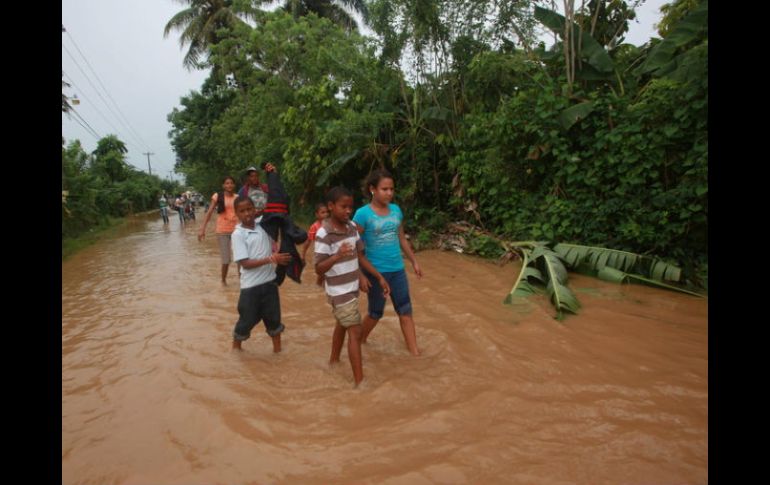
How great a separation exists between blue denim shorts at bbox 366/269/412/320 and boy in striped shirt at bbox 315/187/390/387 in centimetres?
32

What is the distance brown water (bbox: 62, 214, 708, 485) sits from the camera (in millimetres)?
2611

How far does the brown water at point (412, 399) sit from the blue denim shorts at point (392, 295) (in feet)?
1.58

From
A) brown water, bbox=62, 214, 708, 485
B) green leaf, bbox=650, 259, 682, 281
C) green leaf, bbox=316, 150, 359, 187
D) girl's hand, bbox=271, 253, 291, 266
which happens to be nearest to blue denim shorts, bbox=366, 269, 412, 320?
brown water, bbox=62, 214, 708, 485

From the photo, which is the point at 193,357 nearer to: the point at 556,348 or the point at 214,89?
the point at 556,348

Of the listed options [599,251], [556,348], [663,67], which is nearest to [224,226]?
[556,348]

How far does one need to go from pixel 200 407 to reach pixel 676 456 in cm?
321

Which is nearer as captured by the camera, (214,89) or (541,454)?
(541,454)

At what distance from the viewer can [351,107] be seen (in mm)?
11203

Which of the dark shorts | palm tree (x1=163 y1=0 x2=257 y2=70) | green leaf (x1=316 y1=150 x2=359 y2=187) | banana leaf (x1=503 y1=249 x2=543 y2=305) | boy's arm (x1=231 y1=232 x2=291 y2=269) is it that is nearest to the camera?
boy's arm (x1=231 y1=232 x2=291 y2=269)

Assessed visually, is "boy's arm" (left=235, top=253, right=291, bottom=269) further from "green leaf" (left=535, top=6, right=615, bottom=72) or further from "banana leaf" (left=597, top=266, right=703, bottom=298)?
"green leaf" (left=535, top=6, right=615, bottom=72)

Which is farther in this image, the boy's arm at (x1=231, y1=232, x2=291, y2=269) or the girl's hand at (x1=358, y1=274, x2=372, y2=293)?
the boy's arm at (x1=231, y1=232, x2=291, y2=269)

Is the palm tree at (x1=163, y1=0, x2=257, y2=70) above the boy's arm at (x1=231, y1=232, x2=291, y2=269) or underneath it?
above

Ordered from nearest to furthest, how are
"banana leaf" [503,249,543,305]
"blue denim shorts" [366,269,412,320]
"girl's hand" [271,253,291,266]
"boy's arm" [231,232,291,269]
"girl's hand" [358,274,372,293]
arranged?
"girl's hand" [358,274,372,293], "girl's hand" [271,253,291,266], "boy's arm" [231,232,291,269], "blue denim shorts" [366,269,412,320], "banana leaf" [503,249,543,305]

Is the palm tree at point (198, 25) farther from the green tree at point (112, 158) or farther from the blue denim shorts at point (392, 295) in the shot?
the blue denim shorts at point (392, 295)
